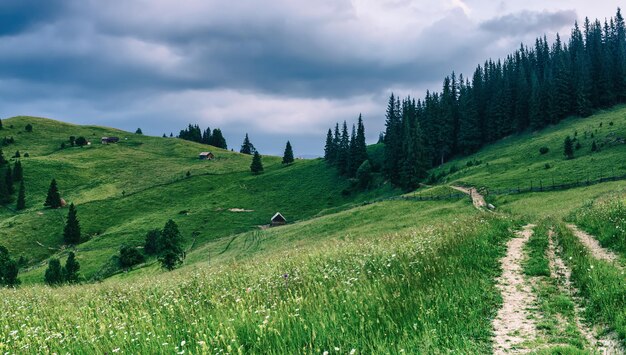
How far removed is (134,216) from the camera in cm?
10550

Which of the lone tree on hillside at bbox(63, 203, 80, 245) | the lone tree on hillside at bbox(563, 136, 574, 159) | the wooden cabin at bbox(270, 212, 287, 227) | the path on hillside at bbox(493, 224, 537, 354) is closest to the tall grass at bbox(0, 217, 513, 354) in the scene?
the path on hillside at bbox(493, 224, 537, 354)

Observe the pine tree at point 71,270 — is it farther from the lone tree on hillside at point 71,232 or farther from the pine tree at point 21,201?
the pine tree at point 21,201

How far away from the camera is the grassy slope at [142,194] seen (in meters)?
90.9

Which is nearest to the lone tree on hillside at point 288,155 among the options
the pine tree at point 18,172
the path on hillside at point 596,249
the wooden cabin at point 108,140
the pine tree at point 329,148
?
the pine tree at point 329,148

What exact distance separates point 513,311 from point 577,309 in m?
1.24

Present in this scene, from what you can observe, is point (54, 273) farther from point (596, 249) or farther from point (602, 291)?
point (602, 291)

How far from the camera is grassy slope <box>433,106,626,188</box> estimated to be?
60.6 metres

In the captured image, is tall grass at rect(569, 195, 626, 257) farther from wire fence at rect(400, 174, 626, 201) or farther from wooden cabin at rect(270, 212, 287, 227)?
wooden cabin at rect(270, 212, 287, 227)

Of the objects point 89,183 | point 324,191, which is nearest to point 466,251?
point 324,191

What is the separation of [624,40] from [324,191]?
464 feet

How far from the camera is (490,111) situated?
4675 inches

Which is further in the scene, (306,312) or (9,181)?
(9,181)

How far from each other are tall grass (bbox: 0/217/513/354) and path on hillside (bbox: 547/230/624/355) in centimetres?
152

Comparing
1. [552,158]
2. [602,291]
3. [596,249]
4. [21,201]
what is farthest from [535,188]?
[21,201]
